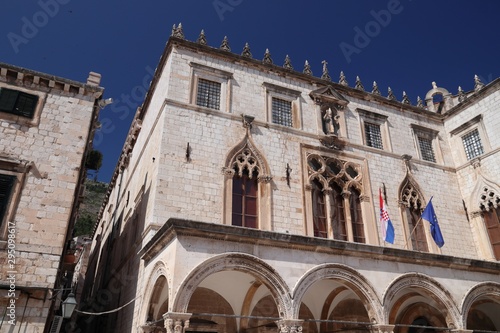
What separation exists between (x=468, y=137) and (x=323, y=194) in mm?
9059

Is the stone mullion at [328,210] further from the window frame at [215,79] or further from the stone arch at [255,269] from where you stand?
the stone arch at [255,269]

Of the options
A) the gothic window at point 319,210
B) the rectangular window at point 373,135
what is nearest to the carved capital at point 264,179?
the gothic window at point 319,210

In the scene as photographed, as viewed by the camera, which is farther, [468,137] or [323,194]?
[468,137]

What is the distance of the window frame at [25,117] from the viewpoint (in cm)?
1263

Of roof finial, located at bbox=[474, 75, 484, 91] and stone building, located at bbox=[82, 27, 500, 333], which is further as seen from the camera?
roof finial, located at bbox=[474, 75, 484, 91]

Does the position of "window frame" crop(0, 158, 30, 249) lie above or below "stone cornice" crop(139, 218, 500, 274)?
above

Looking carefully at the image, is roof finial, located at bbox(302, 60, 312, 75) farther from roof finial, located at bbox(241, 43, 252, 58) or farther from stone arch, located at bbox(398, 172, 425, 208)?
stone arch, located at bbox(398, 172, 425, 208)

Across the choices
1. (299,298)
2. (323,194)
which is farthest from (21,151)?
(323,194)

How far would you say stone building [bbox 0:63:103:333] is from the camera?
10766mm

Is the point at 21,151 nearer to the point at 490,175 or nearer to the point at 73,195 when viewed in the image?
the point at 73,195

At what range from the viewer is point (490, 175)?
58.8ft

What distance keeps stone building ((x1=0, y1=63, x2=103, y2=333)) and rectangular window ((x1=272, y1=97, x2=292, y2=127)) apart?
23.4 feet

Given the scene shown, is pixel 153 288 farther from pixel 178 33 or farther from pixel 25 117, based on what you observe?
pixel 178 33

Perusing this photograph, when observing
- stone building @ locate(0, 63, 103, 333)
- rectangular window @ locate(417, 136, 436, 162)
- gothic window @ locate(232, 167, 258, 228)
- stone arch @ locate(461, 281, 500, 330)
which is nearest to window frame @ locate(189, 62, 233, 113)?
gothic window @ locate(232, 167, 258, 228)
